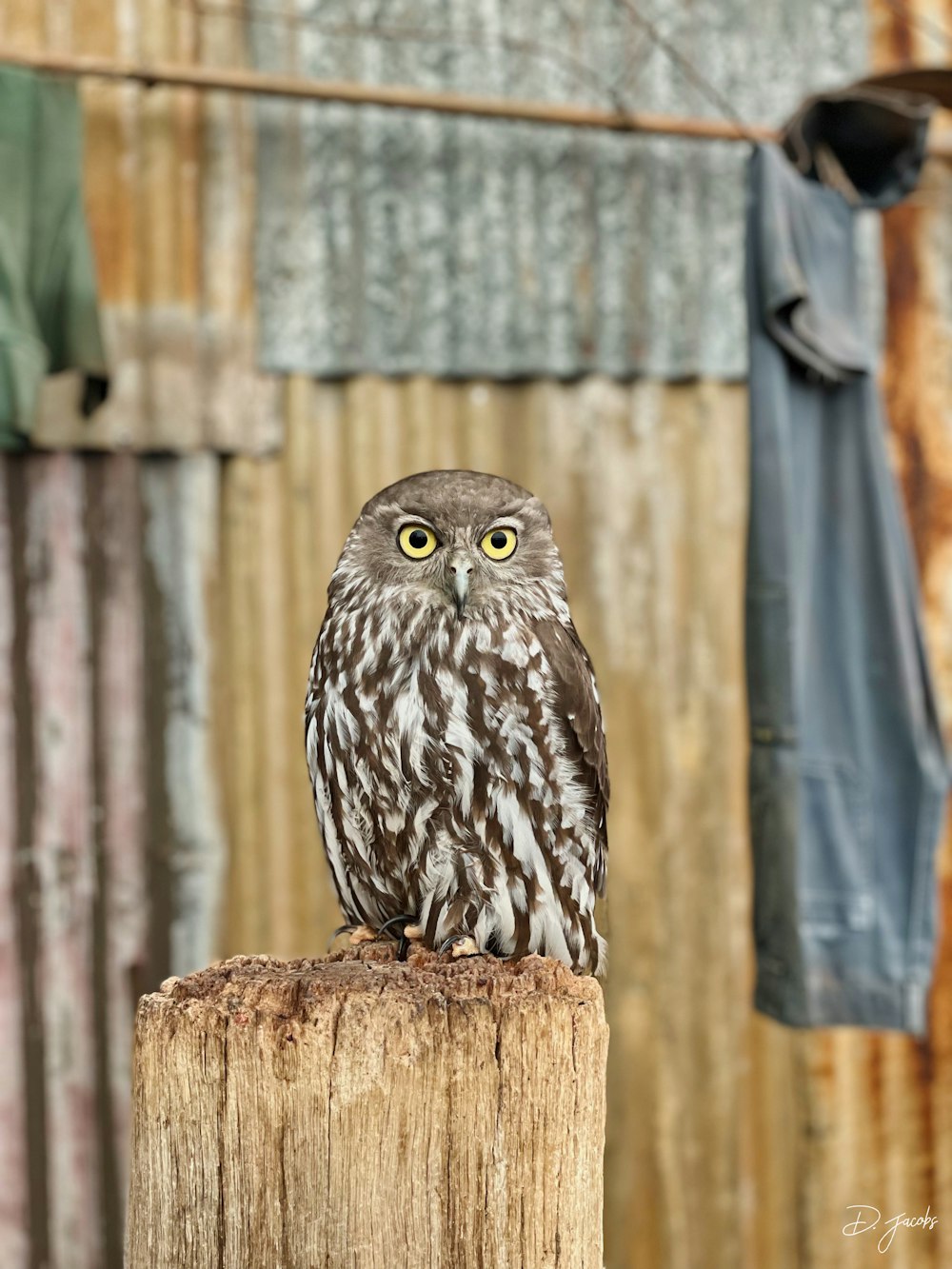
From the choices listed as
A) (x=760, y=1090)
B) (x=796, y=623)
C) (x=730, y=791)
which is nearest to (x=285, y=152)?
(x=796, y=623)

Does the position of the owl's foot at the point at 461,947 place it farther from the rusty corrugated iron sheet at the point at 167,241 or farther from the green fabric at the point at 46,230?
the rusty corrugated iron sheet at the point at 167,241

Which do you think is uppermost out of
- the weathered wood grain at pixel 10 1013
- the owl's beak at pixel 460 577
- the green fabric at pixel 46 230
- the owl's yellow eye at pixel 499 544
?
the green fabric at pixel 46 230

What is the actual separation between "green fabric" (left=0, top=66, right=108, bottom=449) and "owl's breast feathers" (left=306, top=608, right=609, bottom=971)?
1.35 m

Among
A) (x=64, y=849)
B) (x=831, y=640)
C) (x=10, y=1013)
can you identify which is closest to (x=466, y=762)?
(x=831, y=640)

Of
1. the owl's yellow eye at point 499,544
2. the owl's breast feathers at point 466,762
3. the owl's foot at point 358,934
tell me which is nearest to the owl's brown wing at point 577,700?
the owl's breast feathers at point 466,762

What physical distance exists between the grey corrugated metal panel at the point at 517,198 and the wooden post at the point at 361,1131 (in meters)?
2.63

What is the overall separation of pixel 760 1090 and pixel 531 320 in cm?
253

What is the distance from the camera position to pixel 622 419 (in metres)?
4.25

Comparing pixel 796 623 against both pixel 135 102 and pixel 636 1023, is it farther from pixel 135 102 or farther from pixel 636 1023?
pixel 135 102

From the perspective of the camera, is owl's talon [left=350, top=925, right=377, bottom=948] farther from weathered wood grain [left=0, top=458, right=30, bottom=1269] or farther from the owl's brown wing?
weathered wood grain [left=0, top=458, right=30, bottom=1269]

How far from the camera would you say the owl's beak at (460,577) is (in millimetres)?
2352

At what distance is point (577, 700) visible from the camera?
8.30ft

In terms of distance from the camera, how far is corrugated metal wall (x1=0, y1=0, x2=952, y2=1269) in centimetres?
379

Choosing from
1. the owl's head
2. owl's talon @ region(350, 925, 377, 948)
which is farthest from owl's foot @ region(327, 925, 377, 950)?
the owl's head
